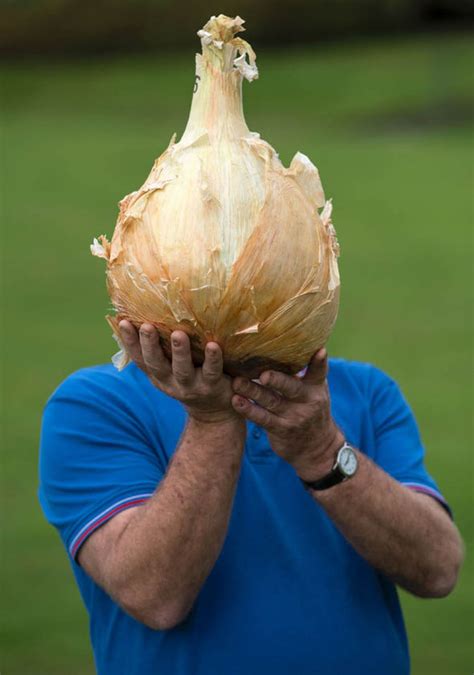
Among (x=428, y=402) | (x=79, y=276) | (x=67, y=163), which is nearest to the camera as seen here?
(x=428, y=402)

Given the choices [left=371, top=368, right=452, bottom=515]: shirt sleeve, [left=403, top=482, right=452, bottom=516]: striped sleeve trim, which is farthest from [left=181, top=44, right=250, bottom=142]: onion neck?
[left=403, top=482, right=452, bottom=516]: striped sleeve trim

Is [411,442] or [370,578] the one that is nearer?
[370,578]

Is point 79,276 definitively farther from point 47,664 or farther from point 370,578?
point 370,578

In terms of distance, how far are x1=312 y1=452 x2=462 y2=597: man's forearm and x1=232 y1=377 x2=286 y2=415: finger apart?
0.32m

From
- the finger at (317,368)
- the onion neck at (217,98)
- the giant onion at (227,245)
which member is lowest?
the finger at (317,368)

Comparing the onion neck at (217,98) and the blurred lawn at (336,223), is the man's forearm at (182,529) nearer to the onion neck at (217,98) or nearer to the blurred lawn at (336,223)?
the onion neck at (217,98)

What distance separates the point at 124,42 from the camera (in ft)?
108

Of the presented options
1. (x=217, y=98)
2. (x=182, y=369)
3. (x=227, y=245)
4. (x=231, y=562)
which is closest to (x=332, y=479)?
(x=231, y=562)

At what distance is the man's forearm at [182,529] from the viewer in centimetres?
284

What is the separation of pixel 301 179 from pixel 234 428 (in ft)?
2.02

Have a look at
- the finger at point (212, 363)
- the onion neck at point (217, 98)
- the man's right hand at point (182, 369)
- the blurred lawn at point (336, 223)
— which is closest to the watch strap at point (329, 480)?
the man's right hand at point (182, 369)

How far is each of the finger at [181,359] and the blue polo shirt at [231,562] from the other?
535 mm

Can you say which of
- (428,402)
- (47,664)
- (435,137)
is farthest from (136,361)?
(435,137)

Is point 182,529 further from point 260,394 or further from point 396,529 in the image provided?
point 396,529
